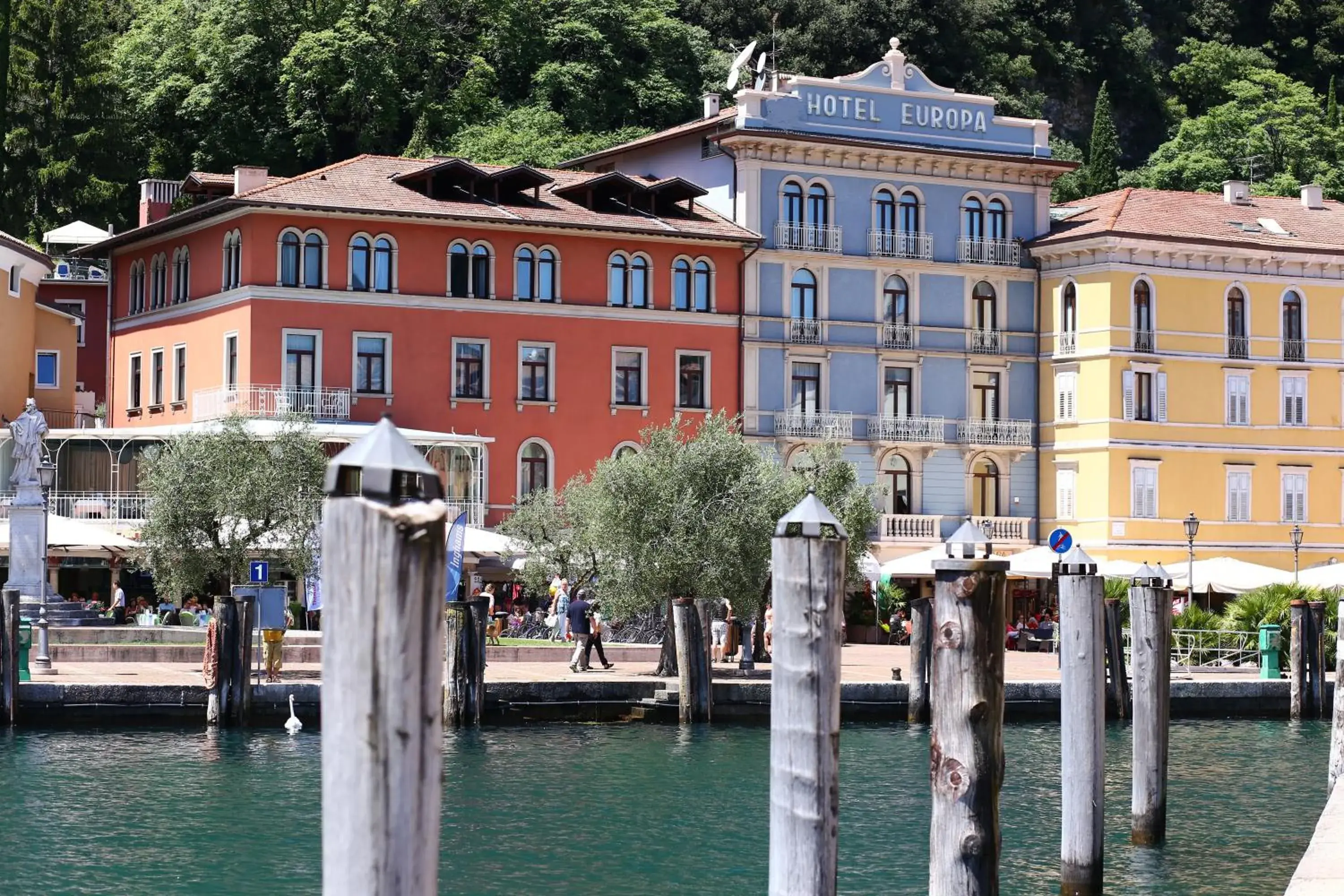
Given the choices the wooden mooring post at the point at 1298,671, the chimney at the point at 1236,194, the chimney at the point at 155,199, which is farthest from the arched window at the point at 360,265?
the chimney at the point at 1236,194

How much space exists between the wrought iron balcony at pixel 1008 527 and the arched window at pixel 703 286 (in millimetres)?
8808

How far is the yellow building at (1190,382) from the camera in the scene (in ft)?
182

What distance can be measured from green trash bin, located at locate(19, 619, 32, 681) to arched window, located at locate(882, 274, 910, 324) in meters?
29.1

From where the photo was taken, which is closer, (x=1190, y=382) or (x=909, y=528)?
(x=909, y=528)

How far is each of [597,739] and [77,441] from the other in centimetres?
2149

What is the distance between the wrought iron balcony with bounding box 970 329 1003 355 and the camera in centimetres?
5666

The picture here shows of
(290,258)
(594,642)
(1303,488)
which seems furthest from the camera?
(1303,488)

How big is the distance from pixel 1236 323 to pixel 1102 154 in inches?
857

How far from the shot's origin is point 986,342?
56.8 m

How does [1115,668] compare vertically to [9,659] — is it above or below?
below

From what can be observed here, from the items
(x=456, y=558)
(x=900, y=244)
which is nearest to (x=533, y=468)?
(x=900, y=244)

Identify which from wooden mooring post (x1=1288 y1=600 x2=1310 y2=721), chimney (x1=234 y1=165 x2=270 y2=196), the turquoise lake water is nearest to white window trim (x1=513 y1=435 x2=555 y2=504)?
chimney (x1=234 y1=165 x2=270 y2=196)

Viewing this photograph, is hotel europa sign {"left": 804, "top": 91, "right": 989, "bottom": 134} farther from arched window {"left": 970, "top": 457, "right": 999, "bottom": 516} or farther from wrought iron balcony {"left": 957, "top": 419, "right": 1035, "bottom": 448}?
arched window {"left": 970, "top": 457, "right": 999, "bottom": 516}

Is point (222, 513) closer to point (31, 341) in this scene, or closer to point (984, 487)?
point (31, 341)
